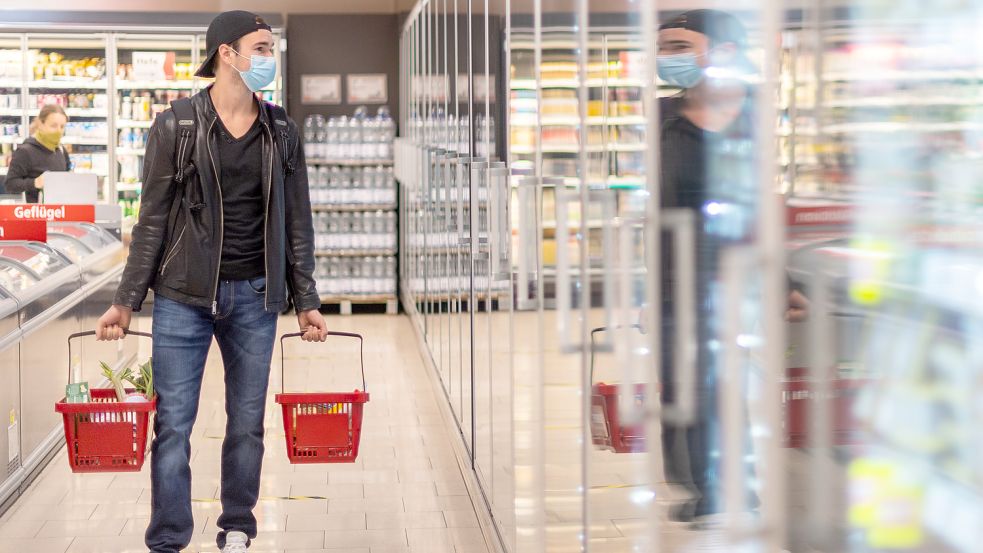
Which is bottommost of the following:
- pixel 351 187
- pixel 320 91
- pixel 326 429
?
pixel 326 429

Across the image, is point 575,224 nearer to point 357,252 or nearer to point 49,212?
point 49,212

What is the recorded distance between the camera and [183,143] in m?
3.53

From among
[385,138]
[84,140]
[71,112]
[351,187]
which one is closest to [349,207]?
[351,187]

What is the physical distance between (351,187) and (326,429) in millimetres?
6760

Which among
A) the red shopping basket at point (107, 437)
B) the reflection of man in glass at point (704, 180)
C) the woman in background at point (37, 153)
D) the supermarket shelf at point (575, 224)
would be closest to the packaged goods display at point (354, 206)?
the woman in background at point (37, 153)

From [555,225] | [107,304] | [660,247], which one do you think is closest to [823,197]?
[660,247]

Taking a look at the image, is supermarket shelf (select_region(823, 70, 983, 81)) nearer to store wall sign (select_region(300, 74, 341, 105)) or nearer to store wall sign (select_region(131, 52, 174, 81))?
store wall sign (select_region(300, 74, 341, 105))

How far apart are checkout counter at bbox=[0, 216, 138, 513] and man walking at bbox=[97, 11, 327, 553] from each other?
1274 millimetres

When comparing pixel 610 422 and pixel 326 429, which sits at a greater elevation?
pixel 610 422

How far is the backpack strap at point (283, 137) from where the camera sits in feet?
12.1

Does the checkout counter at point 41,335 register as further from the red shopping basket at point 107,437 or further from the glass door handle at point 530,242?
the glass door handle at point 530,242

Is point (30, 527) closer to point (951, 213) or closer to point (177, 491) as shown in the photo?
point (177, 491)

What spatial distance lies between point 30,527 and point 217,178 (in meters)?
1.74

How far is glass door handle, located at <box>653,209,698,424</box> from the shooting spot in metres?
1.82
